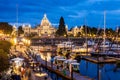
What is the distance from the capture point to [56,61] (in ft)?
195

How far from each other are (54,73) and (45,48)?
48893 millimetres

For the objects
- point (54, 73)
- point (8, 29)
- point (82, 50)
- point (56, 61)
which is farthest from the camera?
point (8, 29)

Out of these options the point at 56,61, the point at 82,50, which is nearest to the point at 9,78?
the point at 56,61

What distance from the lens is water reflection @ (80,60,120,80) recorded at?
4779 centimetres

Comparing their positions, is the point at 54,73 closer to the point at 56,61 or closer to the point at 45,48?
the point at 56,61

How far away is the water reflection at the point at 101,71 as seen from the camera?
157ft

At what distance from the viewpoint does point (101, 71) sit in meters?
52.0

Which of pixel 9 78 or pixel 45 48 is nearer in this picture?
pixel 9 78

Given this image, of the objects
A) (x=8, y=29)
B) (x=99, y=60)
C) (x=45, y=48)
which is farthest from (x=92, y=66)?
(x=8, y=29)

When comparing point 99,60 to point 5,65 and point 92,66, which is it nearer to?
point 92,66

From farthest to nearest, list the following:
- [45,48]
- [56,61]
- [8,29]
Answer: [8,29], [45,48], [56,61]

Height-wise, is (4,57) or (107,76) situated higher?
(4,57)

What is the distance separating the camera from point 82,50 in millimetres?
84312

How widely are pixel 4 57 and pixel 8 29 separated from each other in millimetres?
97377
